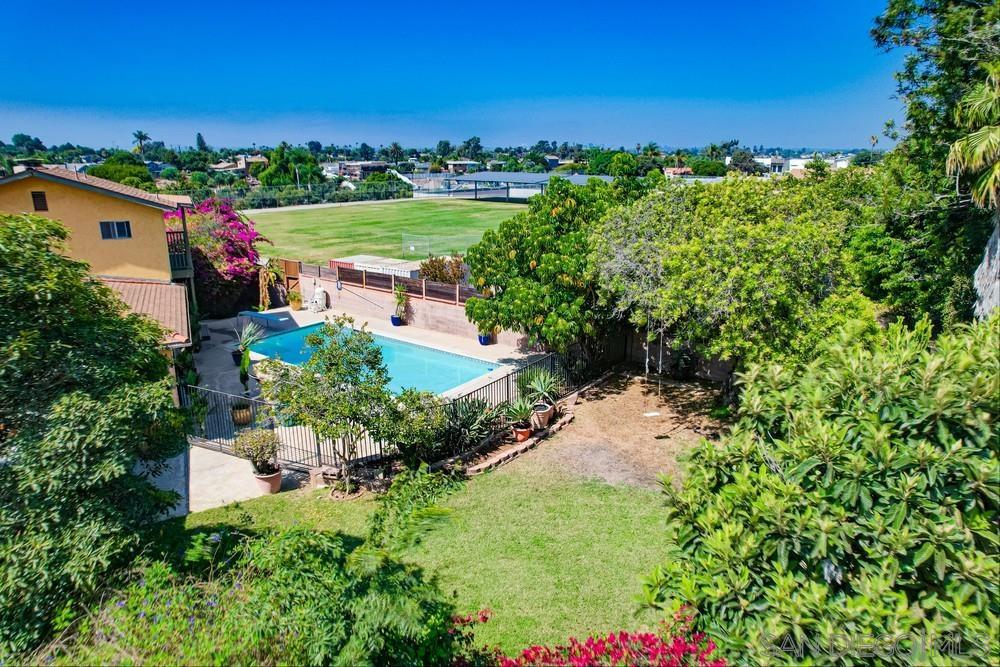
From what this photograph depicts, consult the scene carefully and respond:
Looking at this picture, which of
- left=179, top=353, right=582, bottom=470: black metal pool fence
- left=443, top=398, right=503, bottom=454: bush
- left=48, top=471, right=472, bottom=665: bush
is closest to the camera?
left=48, top=471, right=472, bottom=665: bush

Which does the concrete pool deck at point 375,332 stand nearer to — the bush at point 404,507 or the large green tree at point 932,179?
the bush at point 404,507

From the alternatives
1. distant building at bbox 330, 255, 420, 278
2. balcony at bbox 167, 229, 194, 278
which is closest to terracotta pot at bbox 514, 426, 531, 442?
distant building at bbox 330, 255, 420, 278

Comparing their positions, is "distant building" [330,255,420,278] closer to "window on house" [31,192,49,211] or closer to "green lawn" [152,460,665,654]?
"window on house" [31,192,49,211]

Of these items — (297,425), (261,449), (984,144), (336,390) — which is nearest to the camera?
(984,144)

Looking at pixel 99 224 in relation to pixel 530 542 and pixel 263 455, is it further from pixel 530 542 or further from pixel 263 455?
pixel 530 542

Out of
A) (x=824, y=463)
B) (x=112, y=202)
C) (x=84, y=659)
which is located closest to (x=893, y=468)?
(x=824, y=463)

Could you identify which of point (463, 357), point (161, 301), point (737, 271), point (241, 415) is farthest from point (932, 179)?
point (161, 301)
